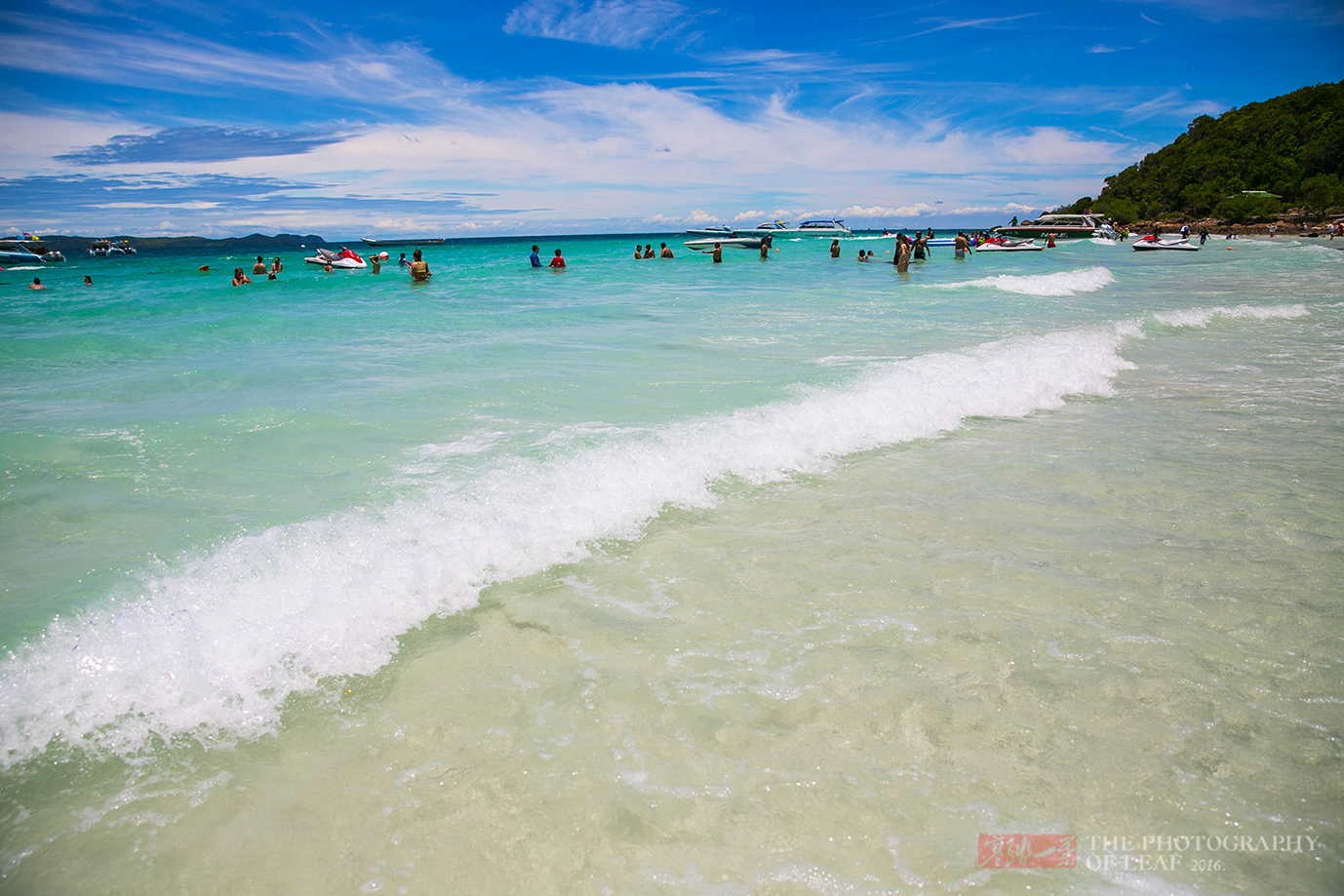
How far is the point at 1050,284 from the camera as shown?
23.4 m

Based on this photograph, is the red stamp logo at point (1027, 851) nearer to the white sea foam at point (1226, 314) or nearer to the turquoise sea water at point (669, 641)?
the turquoise sea water at point (669, 641)

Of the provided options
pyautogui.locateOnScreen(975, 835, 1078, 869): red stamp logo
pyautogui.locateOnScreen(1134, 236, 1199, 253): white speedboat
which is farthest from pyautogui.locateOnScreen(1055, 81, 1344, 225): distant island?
pyautogui.locateOnScreen(975, 835, 1078, 869): red stamp logo

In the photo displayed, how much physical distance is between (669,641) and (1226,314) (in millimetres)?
19910

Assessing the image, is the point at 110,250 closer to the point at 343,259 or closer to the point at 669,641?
the point at 343,259

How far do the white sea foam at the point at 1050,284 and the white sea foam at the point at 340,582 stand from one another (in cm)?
1909

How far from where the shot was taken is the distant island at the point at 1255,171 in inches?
2773

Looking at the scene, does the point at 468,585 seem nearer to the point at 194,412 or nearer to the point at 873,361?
the point at 194,412

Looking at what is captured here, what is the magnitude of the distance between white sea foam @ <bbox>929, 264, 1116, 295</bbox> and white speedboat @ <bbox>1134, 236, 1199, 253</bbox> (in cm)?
2886

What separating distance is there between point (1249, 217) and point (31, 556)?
99.9 m

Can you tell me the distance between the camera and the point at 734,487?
232 inches

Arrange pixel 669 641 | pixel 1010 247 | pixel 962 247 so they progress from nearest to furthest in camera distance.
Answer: pixel 669 641
pixel 962 247
pixel 1010 247

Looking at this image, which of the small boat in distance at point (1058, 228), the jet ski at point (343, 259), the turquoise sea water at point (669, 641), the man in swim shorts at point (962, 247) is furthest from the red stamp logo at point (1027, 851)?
the small boat in distance at point (1058, 228)

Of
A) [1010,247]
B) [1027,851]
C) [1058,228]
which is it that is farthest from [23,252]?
[1058,228]

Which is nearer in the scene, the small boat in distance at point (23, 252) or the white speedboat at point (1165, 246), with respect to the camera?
the white speedboat at point (1165, 246)
